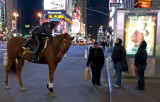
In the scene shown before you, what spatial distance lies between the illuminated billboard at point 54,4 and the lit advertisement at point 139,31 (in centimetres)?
9719

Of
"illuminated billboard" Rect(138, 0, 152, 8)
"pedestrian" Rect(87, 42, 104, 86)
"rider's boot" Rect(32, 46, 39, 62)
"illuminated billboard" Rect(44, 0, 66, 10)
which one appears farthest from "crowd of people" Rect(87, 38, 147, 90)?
"illuminated billboard" Rect(44, 0, 66, 10)

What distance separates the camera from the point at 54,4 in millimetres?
106000

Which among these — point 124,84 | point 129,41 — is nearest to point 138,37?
point 129,41

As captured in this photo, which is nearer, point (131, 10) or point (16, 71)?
point (16, 71)

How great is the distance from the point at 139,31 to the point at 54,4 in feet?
326

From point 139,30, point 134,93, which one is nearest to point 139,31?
point 139,30

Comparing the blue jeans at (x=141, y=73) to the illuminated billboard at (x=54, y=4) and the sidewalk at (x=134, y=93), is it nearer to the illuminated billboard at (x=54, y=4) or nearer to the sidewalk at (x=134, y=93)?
the sidewalk at (x=134, y=93)

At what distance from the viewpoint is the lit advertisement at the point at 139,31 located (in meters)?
10.2

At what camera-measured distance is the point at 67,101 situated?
6.58 meters

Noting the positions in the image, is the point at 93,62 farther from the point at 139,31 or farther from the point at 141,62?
the point at 139,31

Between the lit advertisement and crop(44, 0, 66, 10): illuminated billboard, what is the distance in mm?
97190

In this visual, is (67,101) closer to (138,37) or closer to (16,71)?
(16,71)

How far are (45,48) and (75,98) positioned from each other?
1.90 metres

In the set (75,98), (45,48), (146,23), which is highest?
(146,23)
